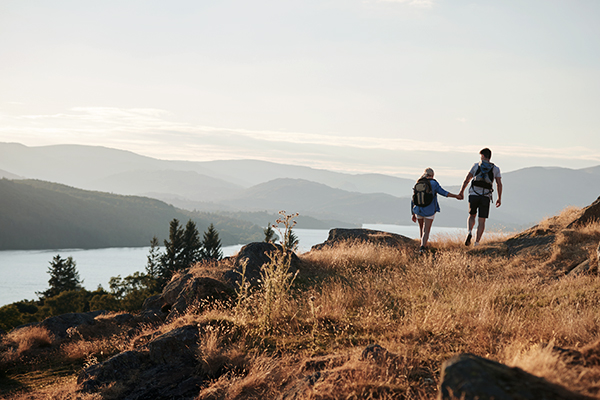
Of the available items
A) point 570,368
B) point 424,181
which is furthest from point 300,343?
point 424,181

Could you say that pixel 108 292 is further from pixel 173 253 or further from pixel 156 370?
pixel 156 370

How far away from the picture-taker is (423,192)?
10289mm

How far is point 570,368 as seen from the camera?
2.94 meters

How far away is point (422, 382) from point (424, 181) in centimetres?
730

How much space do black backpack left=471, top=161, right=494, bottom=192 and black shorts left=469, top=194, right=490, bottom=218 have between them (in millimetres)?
292

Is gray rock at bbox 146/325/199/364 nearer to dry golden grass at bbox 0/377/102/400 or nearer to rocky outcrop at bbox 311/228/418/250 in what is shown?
dry golden grass at bbox 0/377/102/400

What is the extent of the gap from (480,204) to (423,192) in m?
1.45

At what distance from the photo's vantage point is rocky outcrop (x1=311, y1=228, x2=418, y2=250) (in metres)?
13.1

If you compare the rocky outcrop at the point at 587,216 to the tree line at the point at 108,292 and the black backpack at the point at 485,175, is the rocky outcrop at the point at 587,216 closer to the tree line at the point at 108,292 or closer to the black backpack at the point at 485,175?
the black backpack at the point at 485,175

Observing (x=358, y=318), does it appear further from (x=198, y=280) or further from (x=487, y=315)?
(x=198, y=280)

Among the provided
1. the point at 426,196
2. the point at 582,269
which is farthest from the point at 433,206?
the point at 582,269

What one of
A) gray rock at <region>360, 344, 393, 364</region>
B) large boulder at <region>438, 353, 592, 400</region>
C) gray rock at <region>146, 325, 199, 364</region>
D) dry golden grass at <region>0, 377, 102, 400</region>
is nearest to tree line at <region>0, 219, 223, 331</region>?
dry golden grass at <region>0, 377, 102, 400</region>

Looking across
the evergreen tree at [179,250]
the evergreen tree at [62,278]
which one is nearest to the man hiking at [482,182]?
the evergreen tree at [179,250]

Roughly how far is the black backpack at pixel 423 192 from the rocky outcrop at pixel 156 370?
22.4 ft
